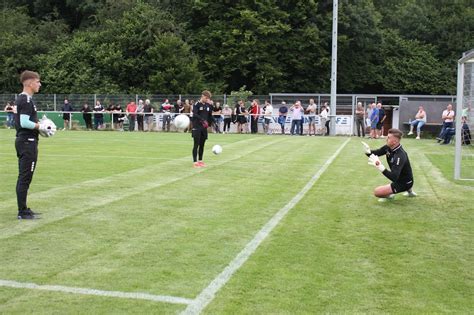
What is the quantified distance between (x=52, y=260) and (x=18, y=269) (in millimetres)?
402

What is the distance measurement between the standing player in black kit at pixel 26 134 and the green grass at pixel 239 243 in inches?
17.5

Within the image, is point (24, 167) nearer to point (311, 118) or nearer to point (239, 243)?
point (239, 243)

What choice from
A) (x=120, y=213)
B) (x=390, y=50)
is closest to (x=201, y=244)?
(x=120, y=213)

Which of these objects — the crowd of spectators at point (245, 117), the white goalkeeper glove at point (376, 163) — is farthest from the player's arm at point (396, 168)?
the crowd of spectators at point (245, 117)

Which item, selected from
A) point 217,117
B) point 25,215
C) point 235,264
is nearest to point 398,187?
point 235,264

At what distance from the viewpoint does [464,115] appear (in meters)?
17.1

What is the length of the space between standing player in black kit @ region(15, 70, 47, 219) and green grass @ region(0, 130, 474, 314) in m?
0.45

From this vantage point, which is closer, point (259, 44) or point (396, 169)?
point (396, 169)

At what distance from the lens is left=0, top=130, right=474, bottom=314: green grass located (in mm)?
A: 4906

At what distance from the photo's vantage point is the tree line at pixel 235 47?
1868 inches

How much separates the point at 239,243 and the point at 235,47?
149 ft

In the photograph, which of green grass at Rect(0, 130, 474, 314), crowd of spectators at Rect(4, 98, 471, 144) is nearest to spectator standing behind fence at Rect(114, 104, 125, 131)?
crowd of spectators at Rect(4, 98, 471, 144)

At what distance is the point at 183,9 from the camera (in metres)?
54.9

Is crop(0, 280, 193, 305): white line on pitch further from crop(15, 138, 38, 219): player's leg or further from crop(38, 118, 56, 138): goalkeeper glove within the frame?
crop(38, 118, 56, 138): goalkeeper glove
